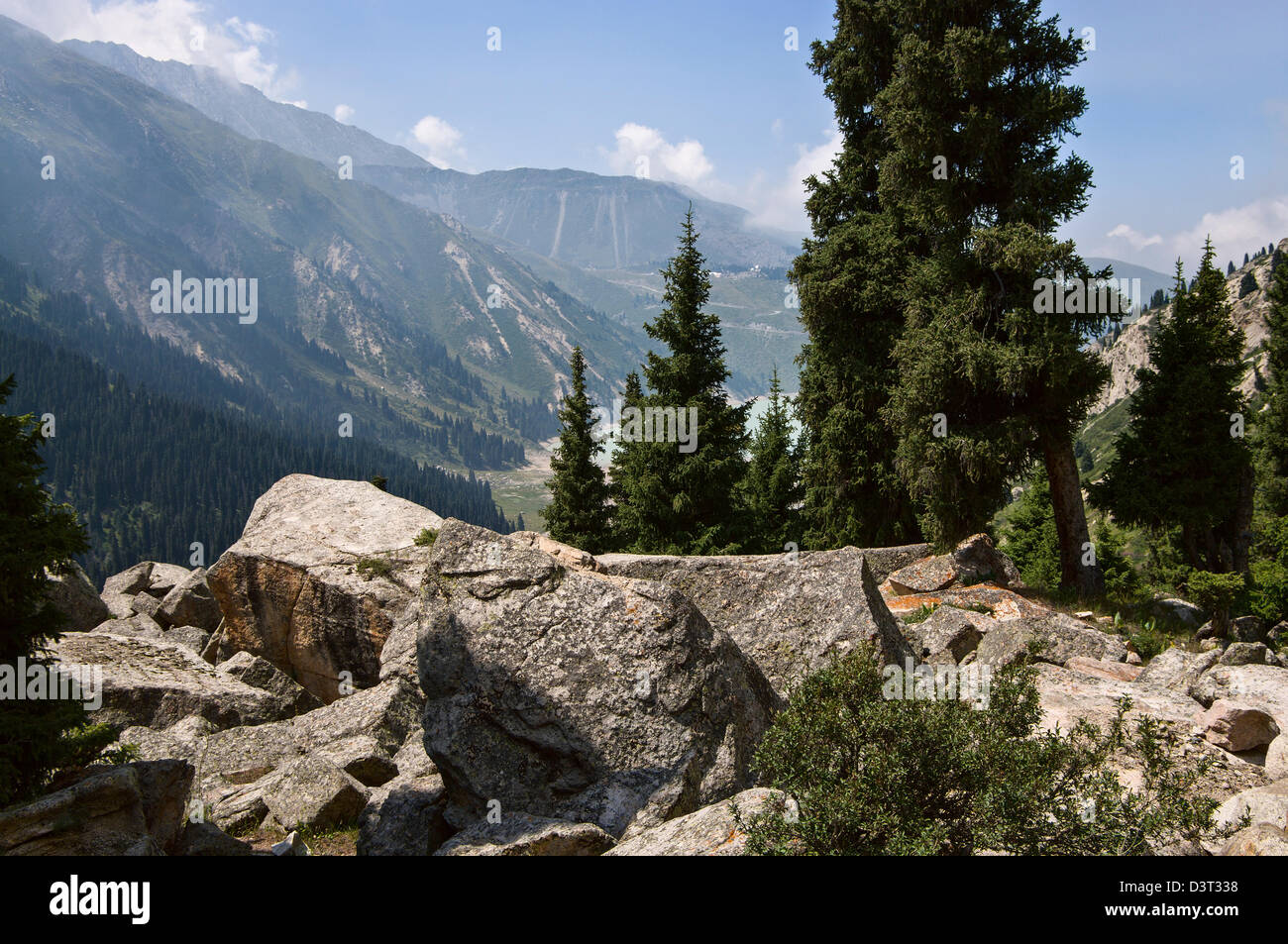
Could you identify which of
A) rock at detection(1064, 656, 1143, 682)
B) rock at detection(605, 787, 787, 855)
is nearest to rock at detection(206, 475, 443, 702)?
rock at detection(605, 787, 787, 855)

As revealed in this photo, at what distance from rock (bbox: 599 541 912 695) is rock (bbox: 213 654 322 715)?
8.82 metres

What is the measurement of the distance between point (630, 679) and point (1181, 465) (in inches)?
1093

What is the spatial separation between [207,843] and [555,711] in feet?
14.6

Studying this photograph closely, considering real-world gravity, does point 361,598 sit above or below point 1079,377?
below

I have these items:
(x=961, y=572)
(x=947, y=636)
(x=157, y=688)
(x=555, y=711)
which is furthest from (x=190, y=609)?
(x=961, y=572)

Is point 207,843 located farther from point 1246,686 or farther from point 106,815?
point 1246,686

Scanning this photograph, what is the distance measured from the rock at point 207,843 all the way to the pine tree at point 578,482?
2938 centimetres

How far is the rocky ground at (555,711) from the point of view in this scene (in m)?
8.20

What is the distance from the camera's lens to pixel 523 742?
29.3 feet

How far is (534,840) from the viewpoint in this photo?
7.82 m

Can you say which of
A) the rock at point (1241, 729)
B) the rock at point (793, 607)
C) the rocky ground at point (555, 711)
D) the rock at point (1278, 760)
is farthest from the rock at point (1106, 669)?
the rock at point (793, 607)
